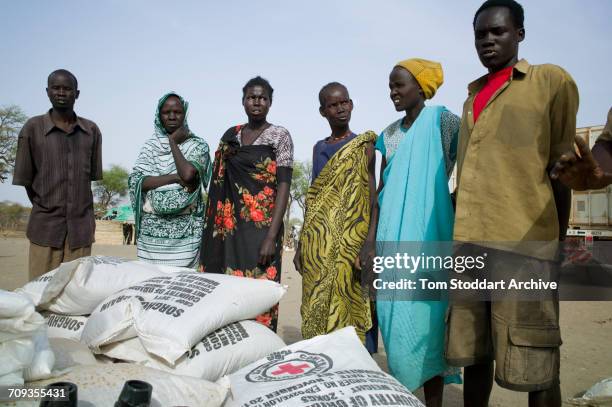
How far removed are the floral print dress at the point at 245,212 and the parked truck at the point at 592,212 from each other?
10099 mm

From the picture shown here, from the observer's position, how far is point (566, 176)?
1.69 metres

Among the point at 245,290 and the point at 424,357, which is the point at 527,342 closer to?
the point at 424,357

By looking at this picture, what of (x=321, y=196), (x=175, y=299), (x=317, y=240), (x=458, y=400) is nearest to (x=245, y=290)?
(x=175, y=299)

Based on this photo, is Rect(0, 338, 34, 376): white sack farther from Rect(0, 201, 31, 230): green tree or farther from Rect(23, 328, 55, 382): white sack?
Rect(0, 201, 31, 230): green tree

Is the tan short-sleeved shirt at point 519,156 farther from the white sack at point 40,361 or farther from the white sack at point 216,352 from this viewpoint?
the white sack at point 40,361

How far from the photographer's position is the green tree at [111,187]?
1679 inches

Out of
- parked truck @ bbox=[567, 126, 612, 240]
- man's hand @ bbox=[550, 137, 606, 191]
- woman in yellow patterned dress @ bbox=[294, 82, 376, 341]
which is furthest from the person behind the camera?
parked truck @ bbox=[567, 126, 612, 240]

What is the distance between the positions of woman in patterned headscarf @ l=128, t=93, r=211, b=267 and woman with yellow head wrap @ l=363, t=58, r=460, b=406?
132 cm

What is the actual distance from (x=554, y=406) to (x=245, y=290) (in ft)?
4.66

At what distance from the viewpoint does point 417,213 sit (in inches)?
103

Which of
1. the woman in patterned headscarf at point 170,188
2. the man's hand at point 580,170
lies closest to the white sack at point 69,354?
the woman in patterned headscarf at point 170,188

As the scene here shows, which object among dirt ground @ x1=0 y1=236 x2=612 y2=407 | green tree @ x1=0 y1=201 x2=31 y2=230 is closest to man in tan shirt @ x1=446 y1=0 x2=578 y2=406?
dirt ground @ x1=0 y1=236 x2=612 y2=407

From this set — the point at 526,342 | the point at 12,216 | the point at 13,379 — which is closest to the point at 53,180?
the point at 13,379

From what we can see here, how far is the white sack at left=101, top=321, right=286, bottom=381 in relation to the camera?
197cm
